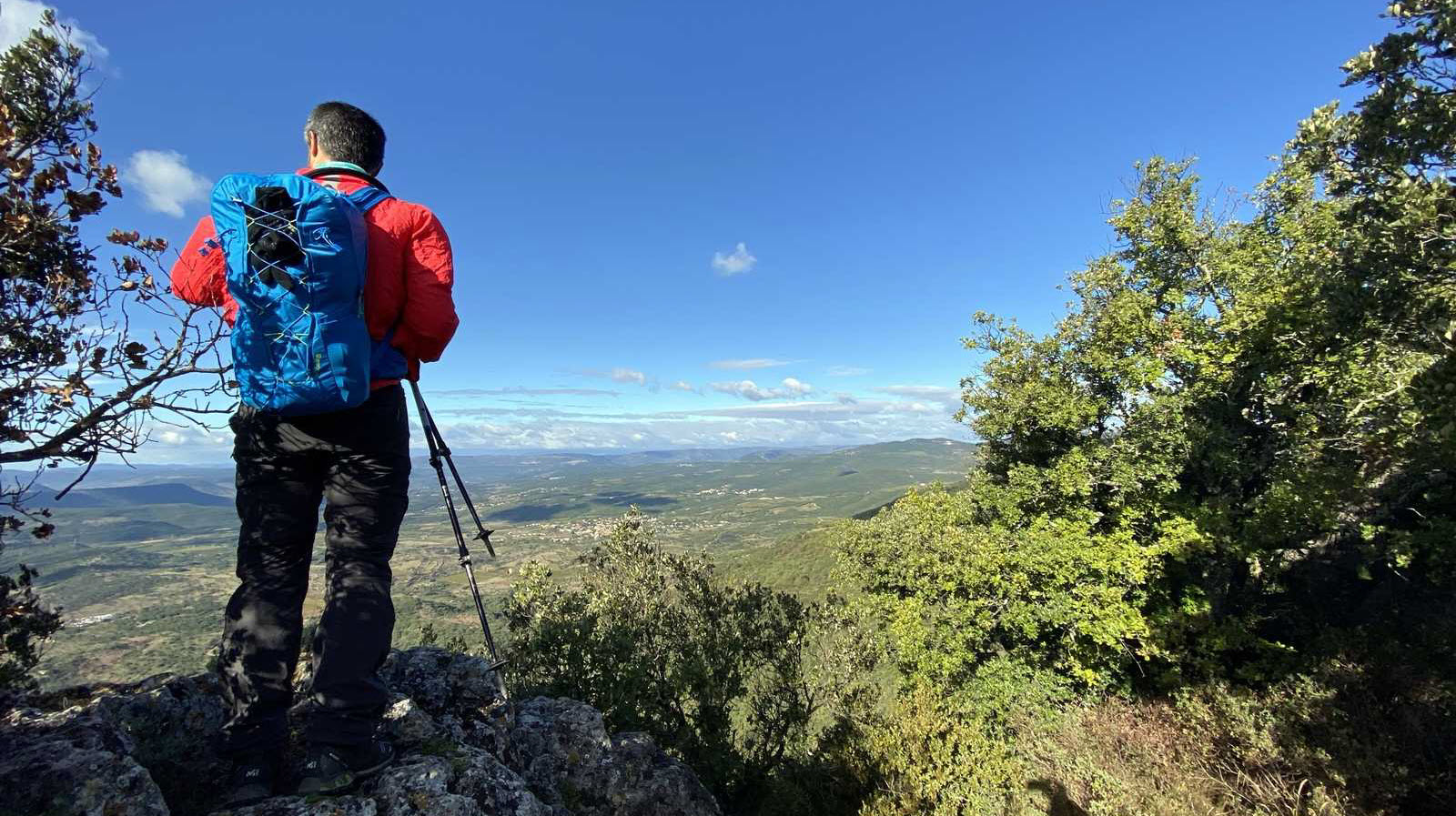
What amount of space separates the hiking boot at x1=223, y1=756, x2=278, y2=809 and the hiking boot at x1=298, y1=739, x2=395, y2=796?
0.69ft

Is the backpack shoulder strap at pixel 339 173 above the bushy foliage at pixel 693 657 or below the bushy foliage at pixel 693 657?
above

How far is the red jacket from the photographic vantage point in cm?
332

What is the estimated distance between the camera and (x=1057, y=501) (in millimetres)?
19609

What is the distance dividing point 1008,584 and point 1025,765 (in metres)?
4.85

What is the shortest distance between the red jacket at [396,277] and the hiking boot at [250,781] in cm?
248

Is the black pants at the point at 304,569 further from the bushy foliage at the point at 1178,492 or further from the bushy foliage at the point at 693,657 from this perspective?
the bushy foliage at the point at 1178,492

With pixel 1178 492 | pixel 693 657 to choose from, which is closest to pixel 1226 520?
pixel 1178 492

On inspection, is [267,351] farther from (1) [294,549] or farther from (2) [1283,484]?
(2) [1283,484]

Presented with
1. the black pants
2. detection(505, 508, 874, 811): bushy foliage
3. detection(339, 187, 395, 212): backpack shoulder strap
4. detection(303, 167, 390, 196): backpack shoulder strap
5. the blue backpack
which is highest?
detection(303, 167, 390, 196): backpack shoulder strap

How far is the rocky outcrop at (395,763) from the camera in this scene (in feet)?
10.7

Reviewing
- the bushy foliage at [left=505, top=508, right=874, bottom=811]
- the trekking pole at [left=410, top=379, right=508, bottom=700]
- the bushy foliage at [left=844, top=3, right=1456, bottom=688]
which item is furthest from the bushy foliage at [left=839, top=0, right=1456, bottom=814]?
the trekking pole at [left=410, top=379, right=508, bottom=700]

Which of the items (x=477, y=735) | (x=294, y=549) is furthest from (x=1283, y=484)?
(x=294, y=549)

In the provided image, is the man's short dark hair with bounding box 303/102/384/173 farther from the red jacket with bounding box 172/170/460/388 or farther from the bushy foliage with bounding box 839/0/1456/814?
the bushy foliage with bounding box 839/0/1456/814

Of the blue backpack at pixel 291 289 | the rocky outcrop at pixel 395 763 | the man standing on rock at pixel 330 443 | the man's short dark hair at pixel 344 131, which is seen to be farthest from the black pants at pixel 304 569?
the man's short dark hair at pixel 344 131
